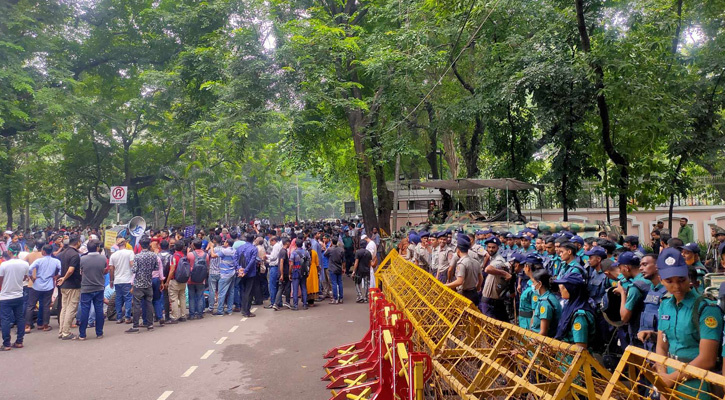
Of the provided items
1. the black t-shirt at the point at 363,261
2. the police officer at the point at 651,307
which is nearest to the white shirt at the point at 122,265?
the black t-shirt at the point at 363,261

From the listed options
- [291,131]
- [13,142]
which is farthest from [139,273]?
[13,142]

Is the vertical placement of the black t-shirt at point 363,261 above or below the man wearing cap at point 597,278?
below

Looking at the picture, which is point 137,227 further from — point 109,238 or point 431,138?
point 431,138

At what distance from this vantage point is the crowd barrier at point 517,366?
262cm

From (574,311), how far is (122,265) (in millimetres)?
8347

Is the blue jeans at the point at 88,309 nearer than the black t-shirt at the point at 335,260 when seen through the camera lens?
Yes

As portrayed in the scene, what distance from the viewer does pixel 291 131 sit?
15711 millimetres

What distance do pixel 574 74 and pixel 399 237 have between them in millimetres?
8119

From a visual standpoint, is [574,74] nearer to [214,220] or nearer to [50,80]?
[50,80]

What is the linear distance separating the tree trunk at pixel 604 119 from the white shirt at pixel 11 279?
1177 centimetres

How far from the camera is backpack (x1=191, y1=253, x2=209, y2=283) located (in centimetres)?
1007

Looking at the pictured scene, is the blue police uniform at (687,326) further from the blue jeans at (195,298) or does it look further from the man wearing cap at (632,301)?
the blue jeans at (195,298)

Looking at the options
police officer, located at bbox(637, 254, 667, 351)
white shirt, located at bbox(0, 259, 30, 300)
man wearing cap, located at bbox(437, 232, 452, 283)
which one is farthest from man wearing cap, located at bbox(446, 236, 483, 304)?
white shirt, located at bbox(0, 259, 30, 300)

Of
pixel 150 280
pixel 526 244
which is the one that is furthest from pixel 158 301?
pixel 526 244
